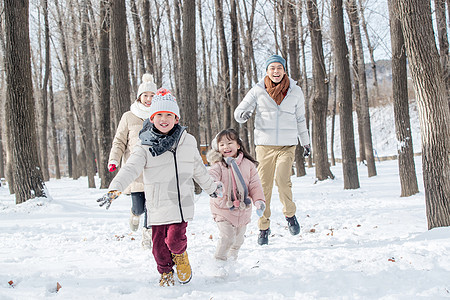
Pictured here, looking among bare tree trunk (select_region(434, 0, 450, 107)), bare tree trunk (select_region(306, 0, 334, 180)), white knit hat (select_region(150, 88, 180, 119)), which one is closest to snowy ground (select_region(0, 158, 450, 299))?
white knit hat (select_region(150, 88, 180, 119))

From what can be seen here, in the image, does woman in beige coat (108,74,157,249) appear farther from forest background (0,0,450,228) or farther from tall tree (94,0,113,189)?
tall tree (94,0,113,189)

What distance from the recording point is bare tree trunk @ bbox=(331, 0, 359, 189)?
10008 millimetres

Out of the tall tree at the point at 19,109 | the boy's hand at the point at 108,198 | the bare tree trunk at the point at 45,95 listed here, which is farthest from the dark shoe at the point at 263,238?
the bare tree trunk at the point at 45,95

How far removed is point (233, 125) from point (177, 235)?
13.8m

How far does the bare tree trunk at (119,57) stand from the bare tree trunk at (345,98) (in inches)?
237

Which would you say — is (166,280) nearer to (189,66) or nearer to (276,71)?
(276,71)

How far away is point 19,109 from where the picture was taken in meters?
7.58

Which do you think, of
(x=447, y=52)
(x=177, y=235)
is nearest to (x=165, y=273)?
(x=177, y=235)

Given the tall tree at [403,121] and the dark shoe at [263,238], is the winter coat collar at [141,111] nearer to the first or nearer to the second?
the dark shoe at [263,238]

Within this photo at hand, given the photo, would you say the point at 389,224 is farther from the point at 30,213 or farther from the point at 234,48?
the point at 234,48

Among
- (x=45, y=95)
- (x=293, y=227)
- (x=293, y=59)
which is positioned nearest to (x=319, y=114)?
(x=293, y=59)

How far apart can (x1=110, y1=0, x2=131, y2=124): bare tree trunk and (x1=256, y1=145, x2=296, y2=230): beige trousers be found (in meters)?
5.68

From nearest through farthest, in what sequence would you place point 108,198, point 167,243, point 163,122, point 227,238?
1. point 108,198
2. point 167,243
3. point 163,122
4. point 227,238

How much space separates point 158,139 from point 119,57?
6.98 m
